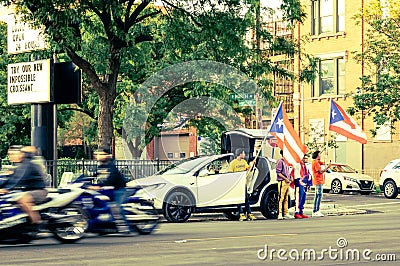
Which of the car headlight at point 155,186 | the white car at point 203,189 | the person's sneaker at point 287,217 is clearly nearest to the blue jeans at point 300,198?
the person's sneaker at point 287,217

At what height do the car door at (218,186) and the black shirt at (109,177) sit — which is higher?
the black shirt at (109,177)

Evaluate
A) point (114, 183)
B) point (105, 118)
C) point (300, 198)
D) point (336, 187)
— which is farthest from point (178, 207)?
point (336, 187)

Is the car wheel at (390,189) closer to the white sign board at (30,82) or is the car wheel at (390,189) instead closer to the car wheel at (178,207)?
the white sign board at (30,82)

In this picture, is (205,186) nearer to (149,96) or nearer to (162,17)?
(162,17)

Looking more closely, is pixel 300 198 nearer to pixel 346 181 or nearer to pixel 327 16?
pixel 346 181

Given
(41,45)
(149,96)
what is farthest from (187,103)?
(41,45)

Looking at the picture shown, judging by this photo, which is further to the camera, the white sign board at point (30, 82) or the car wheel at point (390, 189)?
the car wheel at point (390, 189)

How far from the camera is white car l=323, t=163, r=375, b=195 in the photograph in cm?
4156

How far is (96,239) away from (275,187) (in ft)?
29.2

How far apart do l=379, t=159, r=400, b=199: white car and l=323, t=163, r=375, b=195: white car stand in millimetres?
3218

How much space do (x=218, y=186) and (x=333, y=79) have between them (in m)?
33.8

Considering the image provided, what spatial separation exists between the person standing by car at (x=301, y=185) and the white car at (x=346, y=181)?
15.5 metres

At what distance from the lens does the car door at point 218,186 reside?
23.1m

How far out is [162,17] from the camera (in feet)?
96.0
